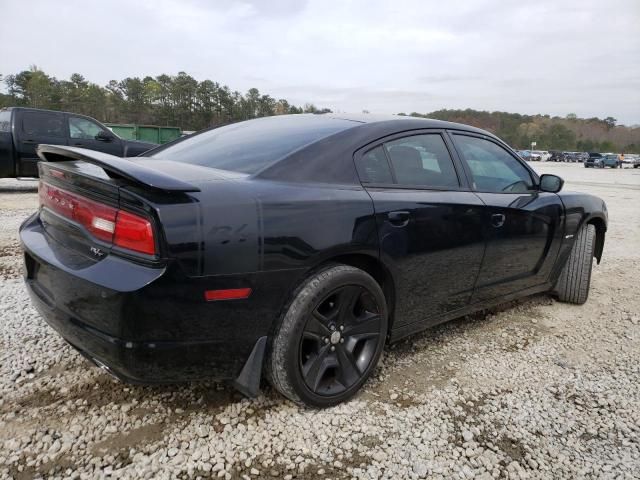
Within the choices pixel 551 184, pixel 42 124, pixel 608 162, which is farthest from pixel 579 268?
pixel 608 162

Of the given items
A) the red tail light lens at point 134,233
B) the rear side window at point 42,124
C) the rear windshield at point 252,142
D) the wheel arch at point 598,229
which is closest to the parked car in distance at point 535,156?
the rear side window at point 42,124

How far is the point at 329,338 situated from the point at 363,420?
0.42m

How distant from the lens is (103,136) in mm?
9242

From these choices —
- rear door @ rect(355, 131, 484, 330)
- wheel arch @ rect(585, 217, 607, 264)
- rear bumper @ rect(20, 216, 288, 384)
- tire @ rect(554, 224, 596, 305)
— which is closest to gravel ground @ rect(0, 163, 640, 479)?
rear bumper @ rect(20, 216, 288, 384)

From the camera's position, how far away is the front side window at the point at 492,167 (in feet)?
9.43

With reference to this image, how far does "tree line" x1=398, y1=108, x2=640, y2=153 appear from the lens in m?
99.6

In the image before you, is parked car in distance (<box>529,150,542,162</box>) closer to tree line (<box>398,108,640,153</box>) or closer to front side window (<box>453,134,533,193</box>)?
tree line (<box>398,108,640,153</box>)

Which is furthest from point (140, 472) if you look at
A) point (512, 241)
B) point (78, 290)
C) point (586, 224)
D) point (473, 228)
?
point (586, 224)

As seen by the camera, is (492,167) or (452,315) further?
(492,167)

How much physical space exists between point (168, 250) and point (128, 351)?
1.36ft

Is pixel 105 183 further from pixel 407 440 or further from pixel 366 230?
pixel 407 440

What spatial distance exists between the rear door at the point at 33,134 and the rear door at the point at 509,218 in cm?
831

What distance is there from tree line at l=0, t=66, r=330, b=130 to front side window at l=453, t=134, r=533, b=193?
54110 millimetres

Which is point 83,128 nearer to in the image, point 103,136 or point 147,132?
point 103,136
